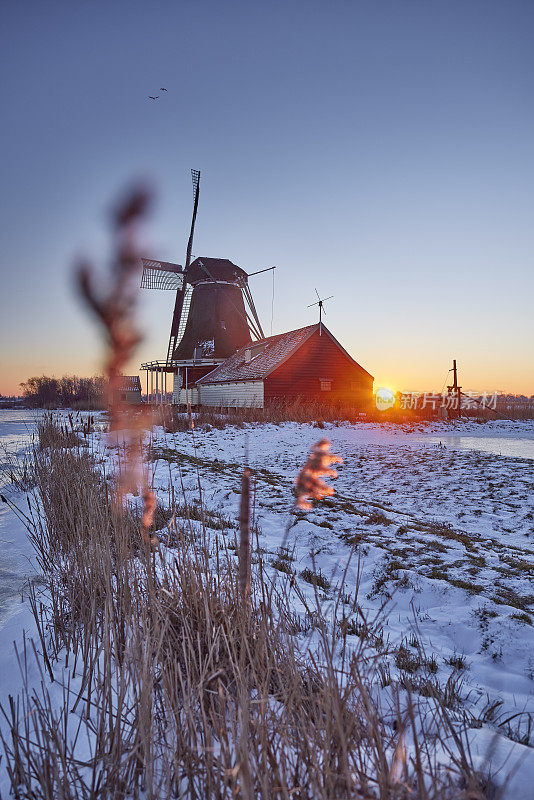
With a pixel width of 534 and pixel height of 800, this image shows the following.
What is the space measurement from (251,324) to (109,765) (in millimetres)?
35280

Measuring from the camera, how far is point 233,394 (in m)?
27.5

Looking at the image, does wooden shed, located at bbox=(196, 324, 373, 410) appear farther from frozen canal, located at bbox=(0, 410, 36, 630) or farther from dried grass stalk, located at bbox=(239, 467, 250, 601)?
dried grass stalk, located at bbox=(239, 467, 250, 601)

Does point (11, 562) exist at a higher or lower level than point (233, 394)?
lower

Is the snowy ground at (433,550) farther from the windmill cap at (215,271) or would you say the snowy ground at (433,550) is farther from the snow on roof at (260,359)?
the windmill cap at (215,271)

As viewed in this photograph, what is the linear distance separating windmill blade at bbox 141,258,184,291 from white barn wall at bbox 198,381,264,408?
1196cm

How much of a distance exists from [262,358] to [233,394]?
2958mm

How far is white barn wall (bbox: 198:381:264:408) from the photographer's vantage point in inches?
972

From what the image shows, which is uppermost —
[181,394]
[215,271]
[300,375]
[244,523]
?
[215,271]

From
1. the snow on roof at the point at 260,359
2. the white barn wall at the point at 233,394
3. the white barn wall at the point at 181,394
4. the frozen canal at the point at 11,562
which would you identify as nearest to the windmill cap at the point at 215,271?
the snow on roof at the point at 260,359

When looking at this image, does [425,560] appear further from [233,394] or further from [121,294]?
[233,394]

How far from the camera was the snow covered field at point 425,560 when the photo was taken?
7.00 feet

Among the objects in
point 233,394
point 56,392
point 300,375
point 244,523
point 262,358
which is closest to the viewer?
point 244,523

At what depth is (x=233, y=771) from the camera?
952mm

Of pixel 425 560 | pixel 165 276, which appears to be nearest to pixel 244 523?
pixel 425 560
